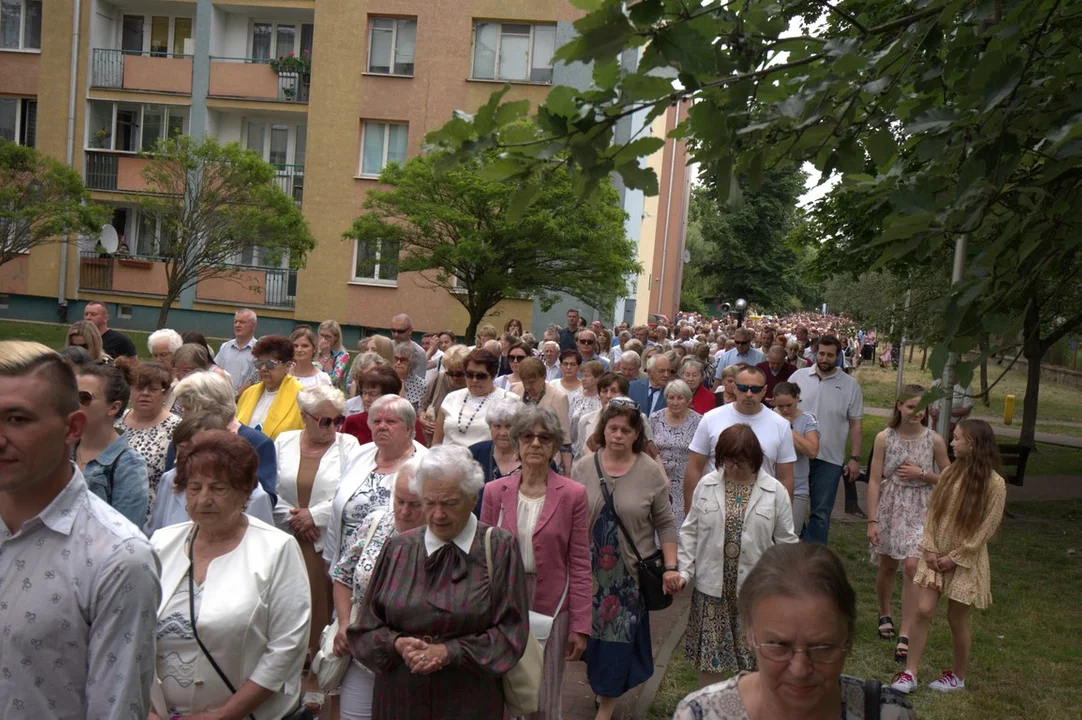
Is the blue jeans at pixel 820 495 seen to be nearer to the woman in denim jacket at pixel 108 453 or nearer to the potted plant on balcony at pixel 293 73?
the woman in denim jacket at pixel 108 453

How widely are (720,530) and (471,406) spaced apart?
293 centimetres

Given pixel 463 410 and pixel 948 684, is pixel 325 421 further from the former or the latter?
pixel 948 684

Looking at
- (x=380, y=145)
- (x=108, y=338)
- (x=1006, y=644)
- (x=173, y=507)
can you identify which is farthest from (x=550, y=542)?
(x=380, y=145)

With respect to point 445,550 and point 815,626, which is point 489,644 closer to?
point 445,550

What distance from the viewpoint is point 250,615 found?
13.5 feet

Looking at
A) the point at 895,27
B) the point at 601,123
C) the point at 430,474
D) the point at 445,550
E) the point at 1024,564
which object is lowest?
the point at 1024,564

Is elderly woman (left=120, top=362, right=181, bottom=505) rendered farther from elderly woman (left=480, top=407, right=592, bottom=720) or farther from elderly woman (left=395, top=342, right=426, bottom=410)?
elderly woman (left=395, top=342, right=426, bottom=410)

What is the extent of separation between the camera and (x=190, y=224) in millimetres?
26547

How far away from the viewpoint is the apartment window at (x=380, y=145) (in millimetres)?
32969

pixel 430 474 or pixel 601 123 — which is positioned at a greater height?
pixel 601 123

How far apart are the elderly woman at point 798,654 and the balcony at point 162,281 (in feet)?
105

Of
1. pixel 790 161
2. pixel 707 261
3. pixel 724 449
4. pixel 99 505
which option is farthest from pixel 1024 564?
pixel 707 261

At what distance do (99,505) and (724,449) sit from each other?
4.42m

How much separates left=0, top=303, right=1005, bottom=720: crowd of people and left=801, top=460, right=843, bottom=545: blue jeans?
0.03 m
